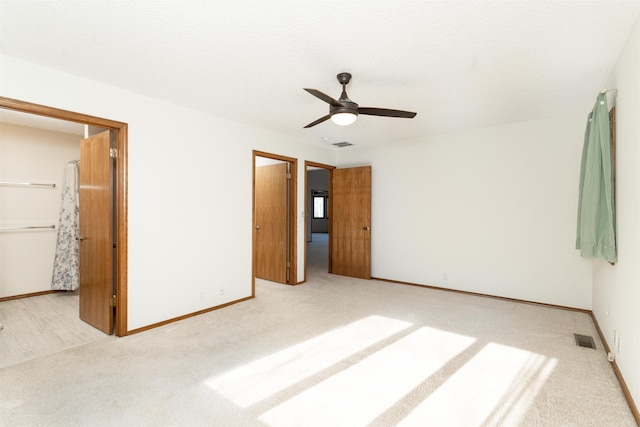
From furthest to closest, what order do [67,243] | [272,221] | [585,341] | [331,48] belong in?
[272,221], [67,243], [585,341], [331,48]

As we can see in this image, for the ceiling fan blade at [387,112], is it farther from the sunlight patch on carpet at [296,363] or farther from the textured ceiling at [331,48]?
the sunlight patch on carpet at [296,363]

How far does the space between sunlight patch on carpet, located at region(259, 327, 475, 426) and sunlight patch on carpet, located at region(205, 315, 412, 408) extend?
0.18m

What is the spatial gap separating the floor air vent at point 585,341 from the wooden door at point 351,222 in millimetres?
2941

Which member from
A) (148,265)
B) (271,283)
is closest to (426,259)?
(271,283)

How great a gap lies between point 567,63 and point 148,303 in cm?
434

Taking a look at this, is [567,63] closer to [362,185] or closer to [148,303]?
[362,185]

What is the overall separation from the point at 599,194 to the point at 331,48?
2.46 metres

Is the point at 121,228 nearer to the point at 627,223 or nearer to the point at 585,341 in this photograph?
the point at 627,223

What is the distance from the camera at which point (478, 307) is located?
394 centimetres

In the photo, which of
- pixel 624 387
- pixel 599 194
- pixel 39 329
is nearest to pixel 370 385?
pixel 624 387

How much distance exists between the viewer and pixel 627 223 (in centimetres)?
213

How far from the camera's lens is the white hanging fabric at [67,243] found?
4.50m

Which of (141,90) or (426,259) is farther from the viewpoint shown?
(426,259)

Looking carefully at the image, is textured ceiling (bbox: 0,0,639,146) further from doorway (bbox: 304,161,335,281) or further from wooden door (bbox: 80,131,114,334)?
doorway (bbox: 304,161,335,281)
